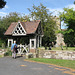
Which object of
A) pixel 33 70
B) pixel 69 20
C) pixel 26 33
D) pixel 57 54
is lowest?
pixel 33 70

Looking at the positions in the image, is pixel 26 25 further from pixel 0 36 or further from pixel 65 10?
pixel 0 36

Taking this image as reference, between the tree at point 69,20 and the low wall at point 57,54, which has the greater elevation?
the tree at point 69,20

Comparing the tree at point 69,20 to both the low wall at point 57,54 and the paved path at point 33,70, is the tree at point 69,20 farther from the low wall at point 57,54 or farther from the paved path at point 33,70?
the paved path at point 33,70

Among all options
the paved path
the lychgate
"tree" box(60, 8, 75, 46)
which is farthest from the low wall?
the paved path

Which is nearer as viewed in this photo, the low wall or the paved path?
the paved path

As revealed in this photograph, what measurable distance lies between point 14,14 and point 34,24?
92.1 feet

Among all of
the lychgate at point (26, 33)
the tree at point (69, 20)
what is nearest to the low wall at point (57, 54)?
the lychgate at point (26, 33)

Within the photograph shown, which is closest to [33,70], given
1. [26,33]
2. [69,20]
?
[26,33]

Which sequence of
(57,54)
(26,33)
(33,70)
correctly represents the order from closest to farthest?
(33,70)
(57,54)
(26,33)

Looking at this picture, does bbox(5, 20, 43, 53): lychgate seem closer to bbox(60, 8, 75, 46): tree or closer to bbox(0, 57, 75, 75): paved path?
bbox(60, 8, 75, 46): tree

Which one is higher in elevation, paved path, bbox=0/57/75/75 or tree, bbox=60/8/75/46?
tree, bbox=60/8/75/46

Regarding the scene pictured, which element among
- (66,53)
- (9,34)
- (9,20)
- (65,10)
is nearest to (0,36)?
(9,20)

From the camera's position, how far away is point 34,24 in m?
18.8

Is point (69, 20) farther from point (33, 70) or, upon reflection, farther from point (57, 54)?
point (33, 70)
